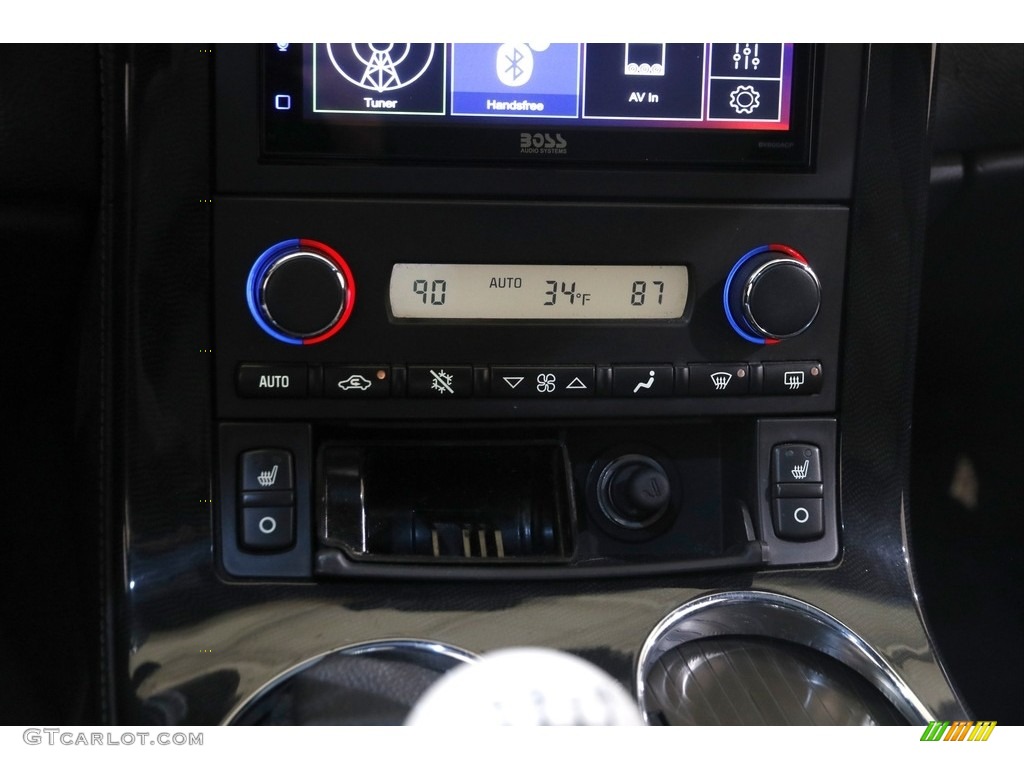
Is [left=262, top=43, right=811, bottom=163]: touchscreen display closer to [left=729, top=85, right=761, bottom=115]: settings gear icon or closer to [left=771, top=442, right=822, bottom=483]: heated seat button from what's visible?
[left=729, top=85, right=761, bottom=115]: settings gear icon

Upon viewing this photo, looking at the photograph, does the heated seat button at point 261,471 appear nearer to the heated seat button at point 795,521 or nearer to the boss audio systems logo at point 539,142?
the boss audio systems logo at point 539,142

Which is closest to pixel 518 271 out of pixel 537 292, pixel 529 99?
pixel 537 292

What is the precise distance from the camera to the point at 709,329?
2.59 feet

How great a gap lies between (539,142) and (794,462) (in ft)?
1.15

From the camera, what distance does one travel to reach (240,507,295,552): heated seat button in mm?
770

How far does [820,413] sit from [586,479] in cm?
21

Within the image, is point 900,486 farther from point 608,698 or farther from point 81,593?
point 81,593

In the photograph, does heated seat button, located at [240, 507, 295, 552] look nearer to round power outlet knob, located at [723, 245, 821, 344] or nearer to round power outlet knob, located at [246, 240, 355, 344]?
round power outlet knob, located at [246, 240, 355, 344]

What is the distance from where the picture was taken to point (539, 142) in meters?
0.75

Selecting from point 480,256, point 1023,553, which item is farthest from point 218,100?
point 1023,553
